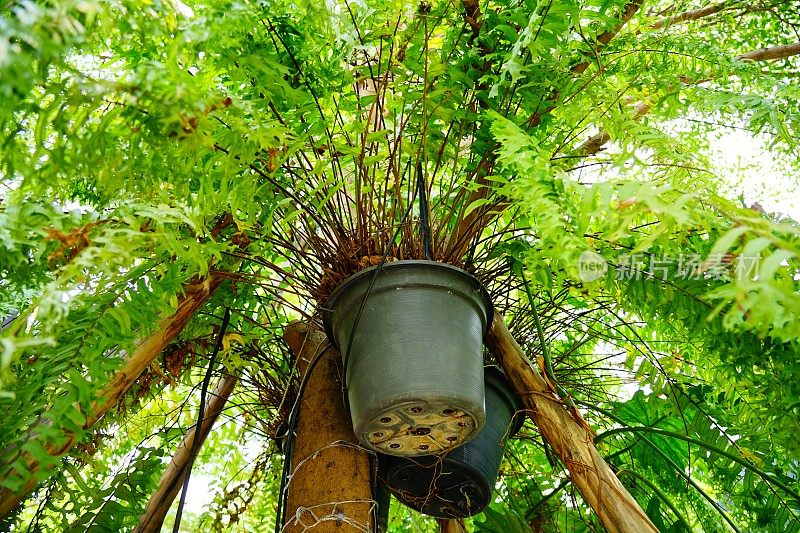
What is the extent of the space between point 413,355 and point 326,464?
0.40 metres

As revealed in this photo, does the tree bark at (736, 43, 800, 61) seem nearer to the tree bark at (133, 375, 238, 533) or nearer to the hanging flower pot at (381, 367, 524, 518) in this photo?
the hanging flower pot at (381, 367, 524, 518)

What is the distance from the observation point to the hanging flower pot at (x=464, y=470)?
1383mm

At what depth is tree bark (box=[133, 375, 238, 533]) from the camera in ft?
5.69

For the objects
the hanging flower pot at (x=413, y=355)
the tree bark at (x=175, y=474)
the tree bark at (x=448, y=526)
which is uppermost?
the hanging flower pot at (x=413, y=355)

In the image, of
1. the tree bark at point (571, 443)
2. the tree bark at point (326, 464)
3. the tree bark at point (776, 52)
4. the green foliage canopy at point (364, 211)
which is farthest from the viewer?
the tree bark at point (776, 52)

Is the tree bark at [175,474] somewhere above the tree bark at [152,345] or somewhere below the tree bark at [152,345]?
below

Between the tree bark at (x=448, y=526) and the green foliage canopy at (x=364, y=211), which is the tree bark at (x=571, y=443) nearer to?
the green foliage canopy at (x=364, y=211)

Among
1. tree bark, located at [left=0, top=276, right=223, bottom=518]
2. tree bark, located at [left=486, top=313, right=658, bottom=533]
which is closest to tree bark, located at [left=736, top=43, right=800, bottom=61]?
tree bark, located at [left=486, top=313, right=658, bottom=533]

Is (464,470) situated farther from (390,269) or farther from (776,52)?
(776,52)

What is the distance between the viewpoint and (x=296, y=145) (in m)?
1.23

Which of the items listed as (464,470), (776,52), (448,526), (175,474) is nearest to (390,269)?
(464,470)

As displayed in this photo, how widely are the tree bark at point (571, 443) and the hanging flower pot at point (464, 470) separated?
0.05 meters

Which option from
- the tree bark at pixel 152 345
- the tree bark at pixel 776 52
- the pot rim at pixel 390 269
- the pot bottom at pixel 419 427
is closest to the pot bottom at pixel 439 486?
the pot bottom at pixel 419 427

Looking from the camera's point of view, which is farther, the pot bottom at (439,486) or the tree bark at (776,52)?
the tree bark at (776,52)
